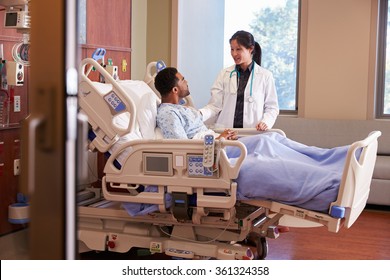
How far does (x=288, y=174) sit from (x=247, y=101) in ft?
4.43

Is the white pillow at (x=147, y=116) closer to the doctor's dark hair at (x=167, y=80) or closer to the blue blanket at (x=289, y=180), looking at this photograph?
the doctor's dark hair at (x=167, y=80)

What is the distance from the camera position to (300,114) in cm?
621

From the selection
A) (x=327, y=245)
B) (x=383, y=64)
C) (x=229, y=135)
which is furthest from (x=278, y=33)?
(x=229, y=135)

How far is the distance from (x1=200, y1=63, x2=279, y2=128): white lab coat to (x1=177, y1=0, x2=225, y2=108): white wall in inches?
66.8

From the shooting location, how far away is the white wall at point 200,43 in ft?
20.0

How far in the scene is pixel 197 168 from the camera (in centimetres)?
316

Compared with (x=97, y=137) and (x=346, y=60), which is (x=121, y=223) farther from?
(x=346, y=60)

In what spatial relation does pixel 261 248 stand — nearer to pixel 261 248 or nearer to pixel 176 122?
pixel 261 248

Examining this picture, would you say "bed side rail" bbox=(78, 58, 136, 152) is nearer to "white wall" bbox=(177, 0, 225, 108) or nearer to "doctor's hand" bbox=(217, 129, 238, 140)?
"doctor's hand" bbox=(217, 129, 238, 140)

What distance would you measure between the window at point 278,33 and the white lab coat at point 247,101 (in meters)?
2.38

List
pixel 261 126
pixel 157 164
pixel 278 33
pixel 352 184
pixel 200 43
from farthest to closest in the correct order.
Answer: pixel 278 33, pixel 200 43, pixel 261 126, pixel 157 164, pixel 352 184

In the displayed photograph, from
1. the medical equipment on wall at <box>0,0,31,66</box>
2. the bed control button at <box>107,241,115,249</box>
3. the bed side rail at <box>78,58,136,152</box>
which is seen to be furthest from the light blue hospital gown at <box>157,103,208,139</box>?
the medical equipment on wall at <box>0,0,31,66</box>

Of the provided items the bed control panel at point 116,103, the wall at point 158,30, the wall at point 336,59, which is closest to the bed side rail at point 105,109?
the bed control panel at point 116,103
